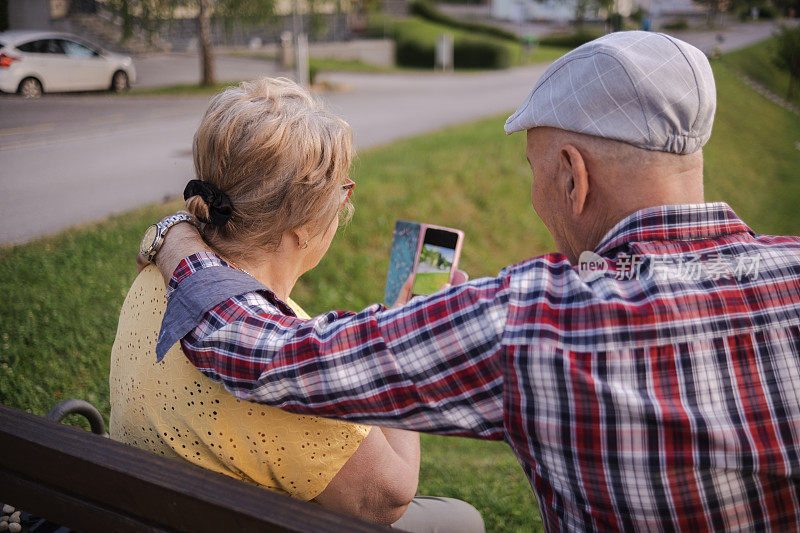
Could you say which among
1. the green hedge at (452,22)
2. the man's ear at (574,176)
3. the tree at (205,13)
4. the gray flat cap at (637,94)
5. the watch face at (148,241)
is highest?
the green hedge at (452,22)

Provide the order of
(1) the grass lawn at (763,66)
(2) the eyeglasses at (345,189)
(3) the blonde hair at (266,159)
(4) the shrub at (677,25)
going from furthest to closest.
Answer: (1) the grass lawn at (763,66) → (4) the shrub at (677,25) → (2) the eyeglasses at (345,189) → (3) the blonde hair at (266,159)

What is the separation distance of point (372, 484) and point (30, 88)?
1.97 metres

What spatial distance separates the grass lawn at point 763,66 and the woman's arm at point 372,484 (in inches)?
180

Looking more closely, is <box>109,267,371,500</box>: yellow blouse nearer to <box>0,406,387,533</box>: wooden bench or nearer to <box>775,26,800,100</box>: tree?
<box>0,406,387,533</box>: wooden bench

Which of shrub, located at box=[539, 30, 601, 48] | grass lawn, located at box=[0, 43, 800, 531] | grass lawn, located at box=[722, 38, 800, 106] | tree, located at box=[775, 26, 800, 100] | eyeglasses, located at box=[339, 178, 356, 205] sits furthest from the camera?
shrub, located at box=[539, 30, 601, 48]

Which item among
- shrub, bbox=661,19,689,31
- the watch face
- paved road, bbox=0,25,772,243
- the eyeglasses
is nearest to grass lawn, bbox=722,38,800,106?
paved road, bbox=0,25,772,243

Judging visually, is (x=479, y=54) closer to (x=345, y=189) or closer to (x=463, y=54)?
(x=463, y=54)

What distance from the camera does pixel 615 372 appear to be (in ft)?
3.65

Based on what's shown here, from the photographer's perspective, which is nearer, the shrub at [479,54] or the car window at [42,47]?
the car window at [42,47]

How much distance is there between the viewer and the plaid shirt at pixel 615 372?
3.63 ft

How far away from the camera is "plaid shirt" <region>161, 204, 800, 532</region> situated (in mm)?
1106

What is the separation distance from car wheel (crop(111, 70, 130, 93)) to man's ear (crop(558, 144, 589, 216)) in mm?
2217

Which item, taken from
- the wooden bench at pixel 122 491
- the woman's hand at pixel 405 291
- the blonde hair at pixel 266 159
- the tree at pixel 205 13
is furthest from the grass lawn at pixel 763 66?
the wooden bench at pixel 122 491

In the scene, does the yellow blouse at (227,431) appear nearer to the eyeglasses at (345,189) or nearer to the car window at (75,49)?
the eyeglasses at (345,189)
